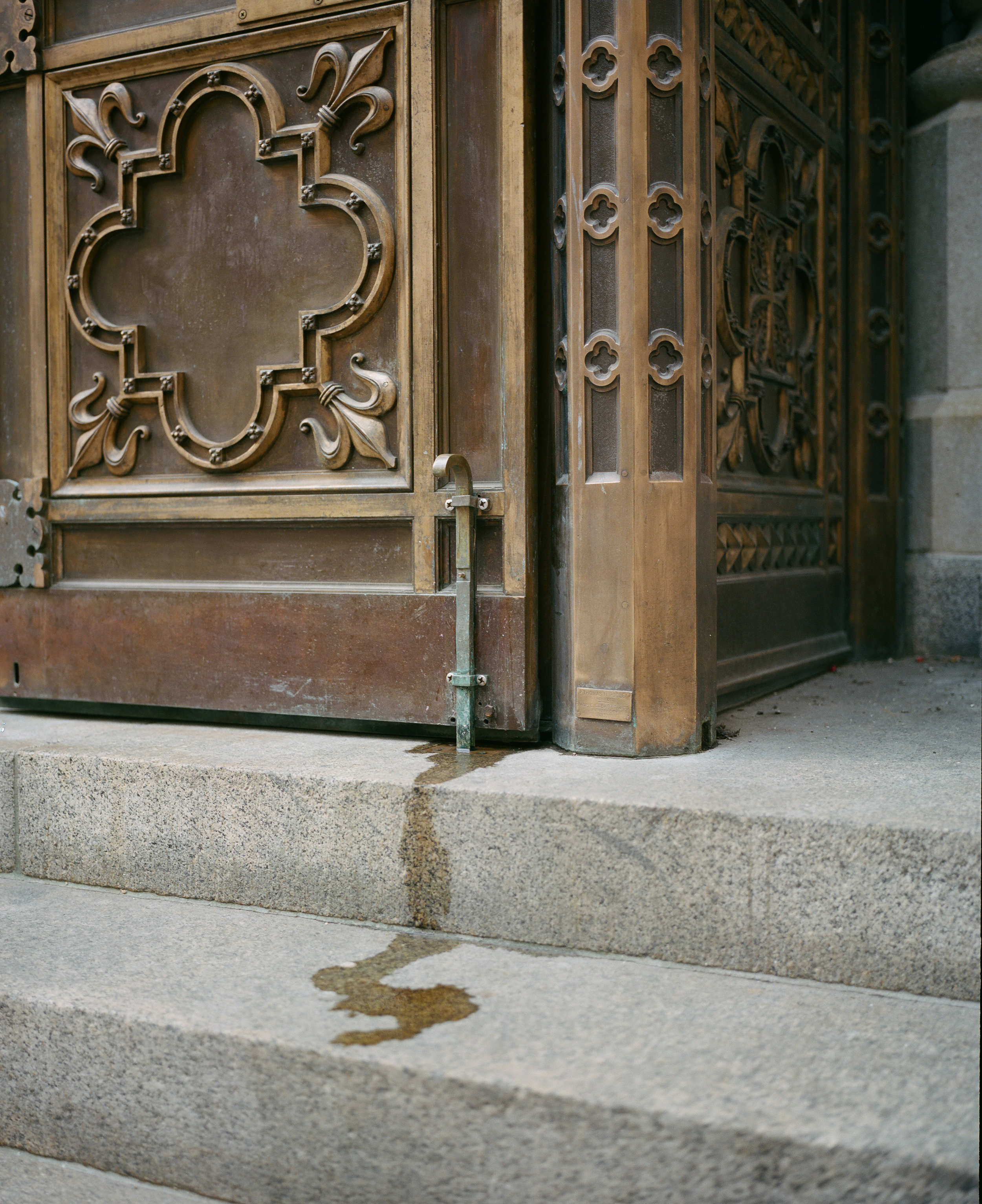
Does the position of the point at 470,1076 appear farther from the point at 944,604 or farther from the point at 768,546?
the point at 944,604

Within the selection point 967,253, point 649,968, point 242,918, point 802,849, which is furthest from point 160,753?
point 967,253

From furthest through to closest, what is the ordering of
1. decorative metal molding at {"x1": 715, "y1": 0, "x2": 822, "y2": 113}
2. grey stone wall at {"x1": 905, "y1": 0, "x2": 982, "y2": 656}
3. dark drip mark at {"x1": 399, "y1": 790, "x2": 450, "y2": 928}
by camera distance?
grey stone wall at {"x1": 905, "y1": 0, "x2": 982, "y2": 656}, decorative metal molding at {"x1": 715, "y1": 0, "x2": 822, "y2": 113}, dark drip mark at {"x1": 399, "y1": 790, "x2": 450, "y2": 928}

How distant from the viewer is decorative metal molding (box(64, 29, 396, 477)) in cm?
301

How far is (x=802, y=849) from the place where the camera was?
2080mm

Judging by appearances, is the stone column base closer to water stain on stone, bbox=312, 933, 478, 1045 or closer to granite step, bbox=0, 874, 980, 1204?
granite step, bbox=0, 874, 980, 1204

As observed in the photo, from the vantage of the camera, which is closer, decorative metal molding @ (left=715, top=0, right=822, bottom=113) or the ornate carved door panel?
decorative metal molding @ (left=715, top=0, right=822, bottom=113)

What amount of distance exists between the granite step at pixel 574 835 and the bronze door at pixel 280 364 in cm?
29

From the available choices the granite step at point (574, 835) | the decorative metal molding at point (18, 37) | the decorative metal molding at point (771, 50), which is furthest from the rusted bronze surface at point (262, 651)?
the decorative metal molding at point (771, 50)

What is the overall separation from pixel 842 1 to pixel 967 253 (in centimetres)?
101

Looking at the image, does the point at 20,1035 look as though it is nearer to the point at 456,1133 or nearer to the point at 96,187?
the point at 456,1133

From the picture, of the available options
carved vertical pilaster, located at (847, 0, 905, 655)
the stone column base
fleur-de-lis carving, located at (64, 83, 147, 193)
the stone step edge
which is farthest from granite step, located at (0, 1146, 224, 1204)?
the stone column base

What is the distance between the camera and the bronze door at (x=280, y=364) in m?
2.90

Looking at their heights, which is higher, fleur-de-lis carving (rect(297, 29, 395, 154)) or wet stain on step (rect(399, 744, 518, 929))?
fleur-de-lis carving (rect(297, 29, 395, 154))

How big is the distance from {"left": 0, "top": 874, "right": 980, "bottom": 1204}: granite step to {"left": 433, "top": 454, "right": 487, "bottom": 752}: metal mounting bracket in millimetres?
627
